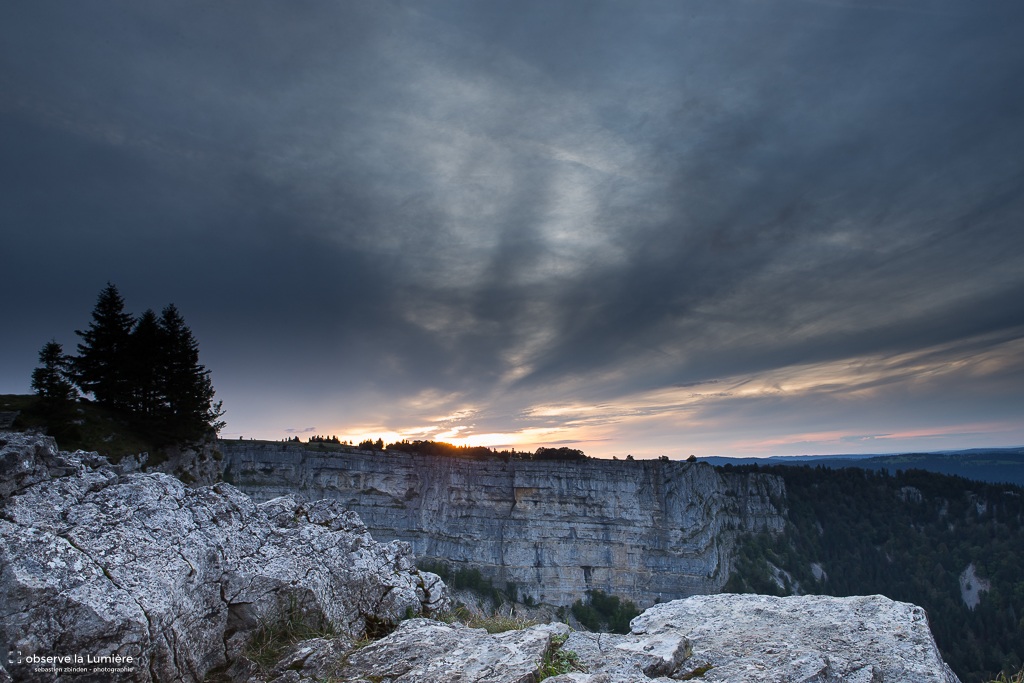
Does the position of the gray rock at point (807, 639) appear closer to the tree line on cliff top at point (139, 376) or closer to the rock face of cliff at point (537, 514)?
the tree line on cliff top at point (139, 376)

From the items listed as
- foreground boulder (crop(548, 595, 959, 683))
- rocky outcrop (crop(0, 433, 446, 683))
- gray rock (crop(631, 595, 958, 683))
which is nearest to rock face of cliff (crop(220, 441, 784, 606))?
rocky outcrop (crop(0, 433, 446, 683))

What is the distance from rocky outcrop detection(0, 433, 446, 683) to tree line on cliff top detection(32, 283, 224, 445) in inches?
1414

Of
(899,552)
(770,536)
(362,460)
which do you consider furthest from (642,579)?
(899,552)

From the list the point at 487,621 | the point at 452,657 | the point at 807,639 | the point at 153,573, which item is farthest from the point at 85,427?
the point at 807,639

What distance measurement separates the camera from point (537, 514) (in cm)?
9775

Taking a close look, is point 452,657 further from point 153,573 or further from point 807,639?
point 807,639

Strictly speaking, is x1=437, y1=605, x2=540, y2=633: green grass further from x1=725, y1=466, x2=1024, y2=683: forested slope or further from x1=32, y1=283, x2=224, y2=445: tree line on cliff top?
x1=725, y1=466, x2=1024, y2=683: forested slope

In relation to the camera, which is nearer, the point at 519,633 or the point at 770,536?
the point at 519,633

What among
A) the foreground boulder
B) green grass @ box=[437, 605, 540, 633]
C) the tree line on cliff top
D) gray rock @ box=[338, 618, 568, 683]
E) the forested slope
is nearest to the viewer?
gray rock @ box=[338, 618, 568, 683]

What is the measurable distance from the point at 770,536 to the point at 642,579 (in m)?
48.8

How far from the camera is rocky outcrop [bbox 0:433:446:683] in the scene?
4664 millimetres

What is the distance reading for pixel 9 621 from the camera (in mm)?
4484

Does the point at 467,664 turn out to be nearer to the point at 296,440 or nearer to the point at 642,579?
the point at 296,440

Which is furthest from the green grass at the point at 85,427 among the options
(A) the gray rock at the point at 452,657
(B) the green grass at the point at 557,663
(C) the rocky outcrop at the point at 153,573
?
(B) the green grass at the point at 557,663
